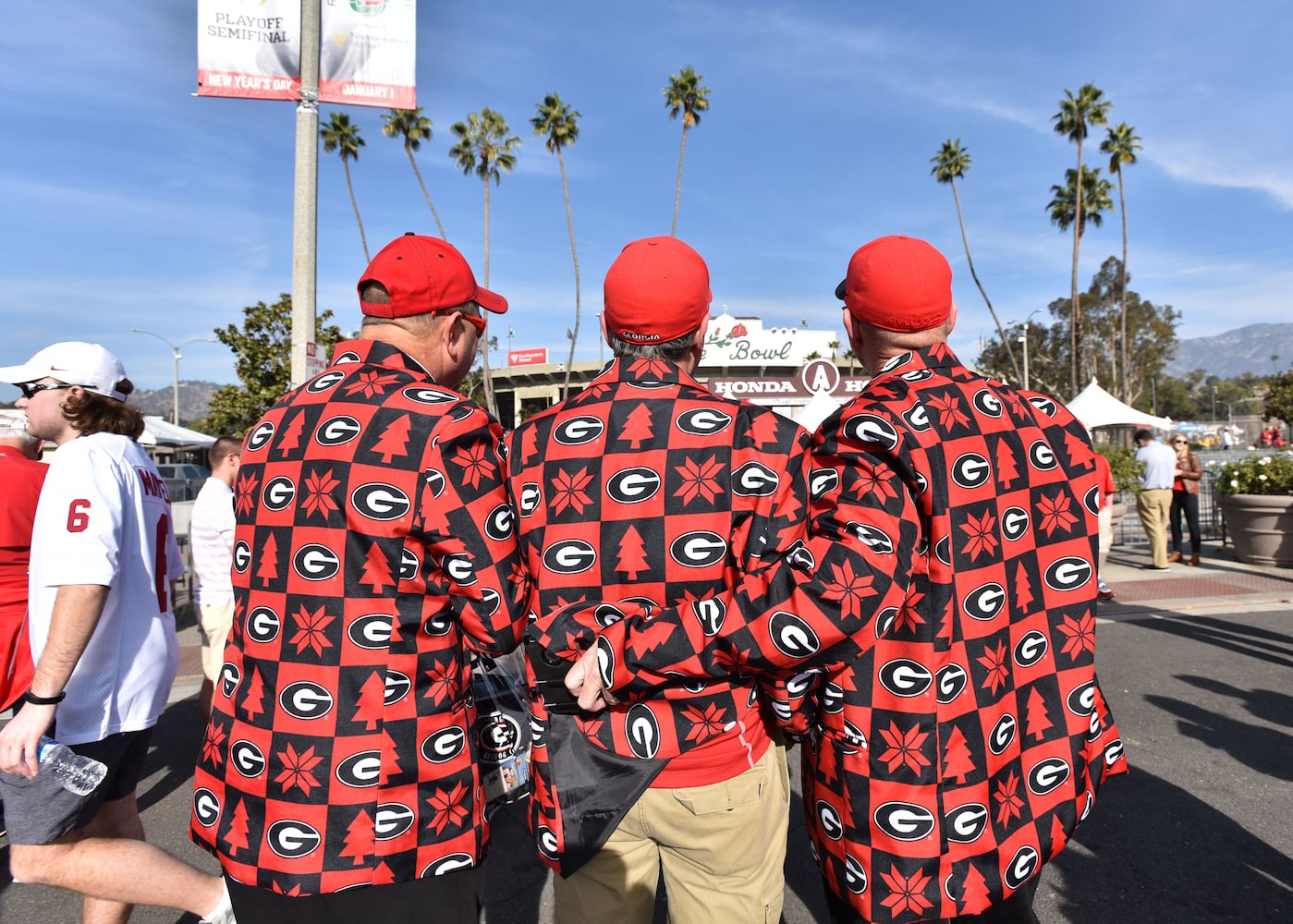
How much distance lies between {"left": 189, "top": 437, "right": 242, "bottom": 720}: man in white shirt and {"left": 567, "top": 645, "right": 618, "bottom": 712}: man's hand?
3.66 metres

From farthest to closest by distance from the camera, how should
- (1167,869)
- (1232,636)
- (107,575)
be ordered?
(1232,636) < (1167,869) < (107,575)

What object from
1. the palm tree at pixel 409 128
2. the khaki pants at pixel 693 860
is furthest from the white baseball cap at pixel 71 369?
the palm tree at pixel 409 128

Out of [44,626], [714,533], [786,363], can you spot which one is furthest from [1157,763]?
[786,363]

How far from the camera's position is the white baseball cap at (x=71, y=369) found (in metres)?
Answer: 2.52

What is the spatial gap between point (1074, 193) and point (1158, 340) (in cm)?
2548

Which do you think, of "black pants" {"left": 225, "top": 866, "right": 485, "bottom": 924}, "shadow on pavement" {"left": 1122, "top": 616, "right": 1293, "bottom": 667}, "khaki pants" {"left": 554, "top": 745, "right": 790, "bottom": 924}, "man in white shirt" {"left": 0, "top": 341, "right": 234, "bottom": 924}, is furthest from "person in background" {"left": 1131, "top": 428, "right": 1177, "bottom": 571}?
"man in white shirt" {"left": 0, "top": 341, "right": 234, "bottom": 924}

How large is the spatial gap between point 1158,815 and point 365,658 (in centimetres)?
395

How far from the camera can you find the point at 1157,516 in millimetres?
10430

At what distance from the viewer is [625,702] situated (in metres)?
1.61

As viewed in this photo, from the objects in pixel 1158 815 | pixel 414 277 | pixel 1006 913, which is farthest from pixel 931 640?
pixel 1158 815

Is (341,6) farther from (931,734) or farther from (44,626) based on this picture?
(931,734)

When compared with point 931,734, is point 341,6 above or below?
above

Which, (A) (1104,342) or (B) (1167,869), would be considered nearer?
(B) (1167,869)

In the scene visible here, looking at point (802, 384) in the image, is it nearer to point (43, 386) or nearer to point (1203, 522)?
point (43, 386)
